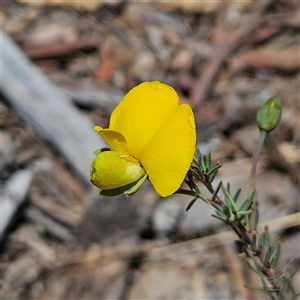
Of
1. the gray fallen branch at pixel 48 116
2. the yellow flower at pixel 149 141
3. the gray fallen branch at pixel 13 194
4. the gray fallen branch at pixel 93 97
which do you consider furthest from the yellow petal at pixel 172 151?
Answer: the gray fallen branch at pixel 93 97

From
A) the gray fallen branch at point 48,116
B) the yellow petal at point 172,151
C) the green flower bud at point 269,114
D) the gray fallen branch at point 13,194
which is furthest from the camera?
the gray fallen branch at point 48,116

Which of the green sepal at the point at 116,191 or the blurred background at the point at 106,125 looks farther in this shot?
the blurred background at the point at 106,125

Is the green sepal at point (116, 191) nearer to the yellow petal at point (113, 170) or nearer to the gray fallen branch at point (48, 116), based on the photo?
the yellow petal at point (113, 170)

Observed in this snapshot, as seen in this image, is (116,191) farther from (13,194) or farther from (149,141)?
(13,194)

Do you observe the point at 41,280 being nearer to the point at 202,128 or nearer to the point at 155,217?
the point at 155,217

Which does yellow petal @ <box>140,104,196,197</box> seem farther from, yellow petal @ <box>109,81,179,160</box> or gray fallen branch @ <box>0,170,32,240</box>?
gray fallen branch @ <box>0,170,32,240</box>

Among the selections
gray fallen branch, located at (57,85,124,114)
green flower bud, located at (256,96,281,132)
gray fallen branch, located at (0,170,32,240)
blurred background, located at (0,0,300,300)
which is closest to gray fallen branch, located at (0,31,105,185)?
blurred background, located at (0,0,300,300)

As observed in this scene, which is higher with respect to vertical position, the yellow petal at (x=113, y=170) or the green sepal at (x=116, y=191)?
the yellow petal at (x=113, y=170)
